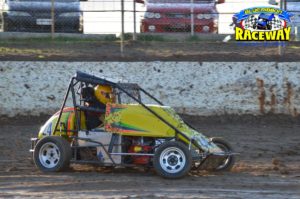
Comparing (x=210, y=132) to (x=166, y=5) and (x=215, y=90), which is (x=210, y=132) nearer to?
(x=215, y=90)

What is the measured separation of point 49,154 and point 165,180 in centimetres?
176

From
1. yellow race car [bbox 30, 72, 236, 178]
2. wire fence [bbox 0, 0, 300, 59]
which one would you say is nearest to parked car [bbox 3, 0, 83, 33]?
wire fence [bbox 0, 0, 300, 59]

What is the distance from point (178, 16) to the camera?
61.5 ft

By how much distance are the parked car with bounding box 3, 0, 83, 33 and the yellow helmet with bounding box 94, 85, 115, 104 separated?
28.6 feet

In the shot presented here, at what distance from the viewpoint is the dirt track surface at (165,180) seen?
848cm

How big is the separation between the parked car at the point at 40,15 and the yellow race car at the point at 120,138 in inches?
342

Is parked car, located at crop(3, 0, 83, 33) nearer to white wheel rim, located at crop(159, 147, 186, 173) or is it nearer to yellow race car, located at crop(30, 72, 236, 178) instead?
yellow race car, located at crop(30, 72, 236, 178)

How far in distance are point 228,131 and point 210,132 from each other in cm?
37

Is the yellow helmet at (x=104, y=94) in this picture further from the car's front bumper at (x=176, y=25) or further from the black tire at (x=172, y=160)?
the car's front bumper at (x=176, y=25)

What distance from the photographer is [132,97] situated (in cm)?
984

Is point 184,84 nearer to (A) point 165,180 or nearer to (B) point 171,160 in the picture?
(B) point 171,160

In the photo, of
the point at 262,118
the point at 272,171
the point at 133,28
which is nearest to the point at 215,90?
the point at 262,118

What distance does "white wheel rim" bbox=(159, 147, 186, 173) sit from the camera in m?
9.52

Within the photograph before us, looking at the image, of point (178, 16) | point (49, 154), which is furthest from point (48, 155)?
point (178, 16)
